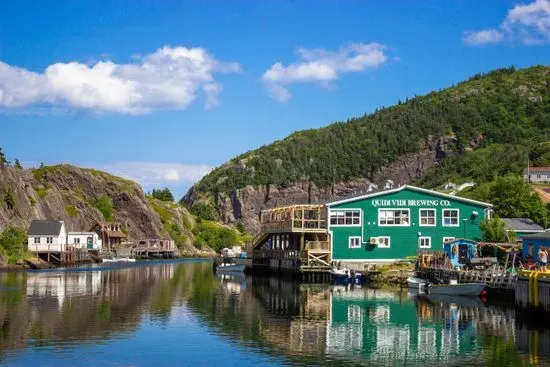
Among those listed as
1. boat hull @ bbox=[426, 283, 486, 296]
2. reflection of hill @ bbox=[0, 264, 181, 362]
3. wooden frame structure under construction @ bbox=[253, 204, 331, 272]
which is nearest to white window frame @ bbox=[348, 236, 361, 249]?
wooden frame structure under construction @ bbox=[253, 204, 331, 272]

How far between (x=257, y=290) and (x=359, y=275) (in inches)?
368

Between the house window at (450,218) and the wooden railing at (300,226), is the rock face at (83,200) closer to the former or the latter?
the wooden railing at (300,226)

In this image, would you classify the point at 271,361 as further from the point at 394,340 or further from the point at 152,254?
the point at 152,254


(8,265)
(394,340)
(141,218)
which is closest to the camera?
(394,340)

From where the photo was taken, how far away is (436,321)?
138 feet

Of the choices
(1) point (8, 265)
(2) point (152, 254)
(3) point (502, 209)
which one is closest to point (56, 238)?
(1) point (8, 265)

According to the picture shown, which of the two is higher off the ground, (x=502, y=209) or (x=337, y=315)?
(x=502, y=209)

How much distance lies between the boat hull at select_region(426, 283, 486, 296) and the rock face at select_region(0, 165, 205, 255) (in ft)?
268

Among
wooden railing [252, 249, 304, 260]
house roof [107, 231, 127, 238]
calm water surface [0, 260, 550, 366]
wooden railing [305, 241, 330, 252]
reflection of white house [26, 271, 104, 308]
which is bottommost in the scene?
calm water surface [0, 260, 550, 366]

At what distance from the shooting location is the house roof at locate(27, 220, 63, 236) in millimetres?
113062

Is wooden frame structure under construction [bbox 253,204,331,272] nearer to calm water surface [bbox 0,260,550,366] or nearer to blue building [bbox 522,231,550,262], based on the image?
calm water surface [bbox 0,260,550,366]

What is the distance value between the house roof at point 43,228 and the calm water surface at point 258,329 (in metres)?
53.4

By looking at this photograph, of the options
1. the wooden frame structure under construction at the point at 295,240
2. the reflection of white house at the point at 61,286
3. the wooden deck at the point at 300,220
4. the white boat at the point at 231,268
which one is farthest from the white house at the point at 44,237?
the wooden deck at the point at 300,220

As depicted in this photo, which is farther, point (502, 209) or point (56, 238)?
point (56, 238)
